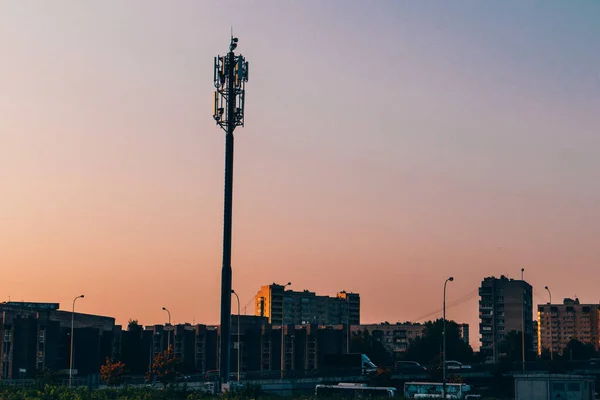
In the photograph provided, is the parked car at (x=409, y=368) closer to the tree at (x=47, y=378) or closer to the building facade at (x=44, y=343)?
the building facade at (x=44, y=343)

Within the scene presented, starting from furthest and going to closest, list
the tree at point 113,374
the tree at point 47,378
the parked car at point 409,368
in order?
1. the parked car at point 409,368
2. the tree at point 113,374
3. the tree at point 47,378

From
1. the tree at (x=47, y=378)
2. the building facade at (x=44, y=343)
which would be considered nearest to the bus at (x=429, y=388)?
the tree at (x=47, y=378)

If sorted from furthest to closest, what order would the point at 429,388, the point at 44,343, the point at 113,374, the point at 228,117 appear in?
the point at 44,343 < the point at 113,374 < the point at 429,388 < the point at 228,117

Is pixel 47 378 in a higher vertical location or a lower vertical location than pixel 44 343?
lower

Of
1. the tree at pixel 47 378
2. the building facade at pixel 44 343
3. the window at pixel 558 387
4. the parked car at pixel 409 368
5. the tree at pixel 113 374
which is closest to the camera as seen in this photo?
the tree at pixel 47 378

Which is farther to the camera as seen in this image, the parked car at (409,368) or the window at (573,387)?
the parked car at (409,368)

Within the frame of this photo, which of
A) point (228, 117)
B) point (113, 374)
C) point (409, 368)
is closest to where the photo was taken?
point (228, 117)

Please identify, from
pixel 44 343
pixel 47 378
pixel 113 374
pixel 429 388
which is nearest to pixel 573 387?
pixel 429 388

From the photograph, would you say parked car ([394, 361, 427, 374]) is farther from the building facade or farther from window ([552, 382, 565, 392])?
window ([552, 382, 565, 392])

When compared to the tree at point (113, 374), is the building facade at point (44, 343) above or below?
above

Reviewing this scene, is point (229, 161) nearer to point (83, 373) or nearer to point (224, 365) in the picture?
point (224, 365)

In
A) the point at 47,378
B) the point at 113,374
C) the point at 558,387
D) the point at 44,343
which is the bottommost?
the point at 113,374

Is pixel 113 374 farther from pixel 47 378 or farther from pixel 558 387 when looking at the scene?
pixel 558 387

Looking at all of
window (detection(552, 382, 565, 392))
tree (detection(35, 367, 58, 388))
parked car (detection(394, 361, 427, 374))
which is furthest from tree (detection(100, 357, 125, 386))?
window (detection(552, 382, 565, 392))
